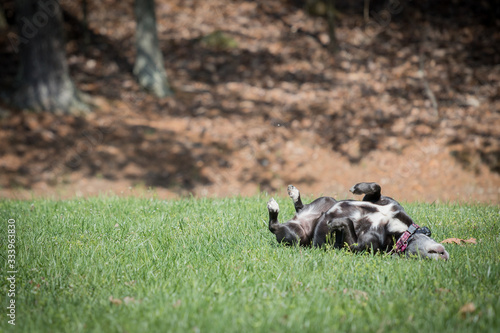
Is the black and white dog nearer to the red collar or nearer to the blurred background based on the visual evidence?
the red collar

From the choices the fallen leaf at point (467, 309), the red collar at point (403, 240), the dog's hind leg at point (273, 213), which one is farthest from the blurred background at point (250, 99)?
the fallen leaf at point (467, 309)

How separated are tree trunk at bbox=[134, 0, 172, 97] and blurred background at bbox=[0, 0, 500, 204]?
31 millimetres

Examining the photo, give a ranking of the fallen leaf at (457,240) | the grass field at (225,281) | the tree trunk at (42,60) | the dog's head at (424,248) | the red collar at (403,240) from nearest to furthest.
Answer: the grass field at (225,281)
the dog's head at (424,248)
the red collar at (403,240)
the fallen leaf at (457,240)
the tree trunk at (42,60)

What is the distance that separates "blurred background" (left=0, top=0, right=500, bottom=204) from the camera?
1001 cm

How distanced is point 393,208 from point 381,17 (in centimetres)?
1372

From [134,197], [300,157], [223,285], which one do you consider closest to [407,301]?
[223,285]

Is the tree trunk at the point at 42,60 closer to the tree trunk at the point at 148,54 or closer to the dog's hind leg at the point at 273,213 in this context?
the tree trunk at the point at 148,54

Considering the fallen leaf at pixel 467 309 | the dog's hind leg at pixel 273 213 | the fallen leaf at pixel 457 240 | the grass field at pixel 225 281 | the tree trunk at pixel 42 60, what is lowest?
the fallen leaf at pixel 457 240

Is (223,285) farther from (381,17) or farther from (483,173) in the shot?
(381,17)

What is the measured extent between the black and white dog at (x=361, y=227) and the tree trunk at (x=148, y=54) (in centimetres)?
901

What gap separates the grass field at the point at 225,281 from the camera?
2.63 meters

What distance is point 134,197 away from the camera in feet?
21.6

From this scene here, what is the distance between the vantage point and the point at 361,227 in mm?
4184

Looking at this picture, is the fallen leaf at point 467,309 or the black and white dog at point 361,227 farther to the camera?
the black and white dog at point 361,227
